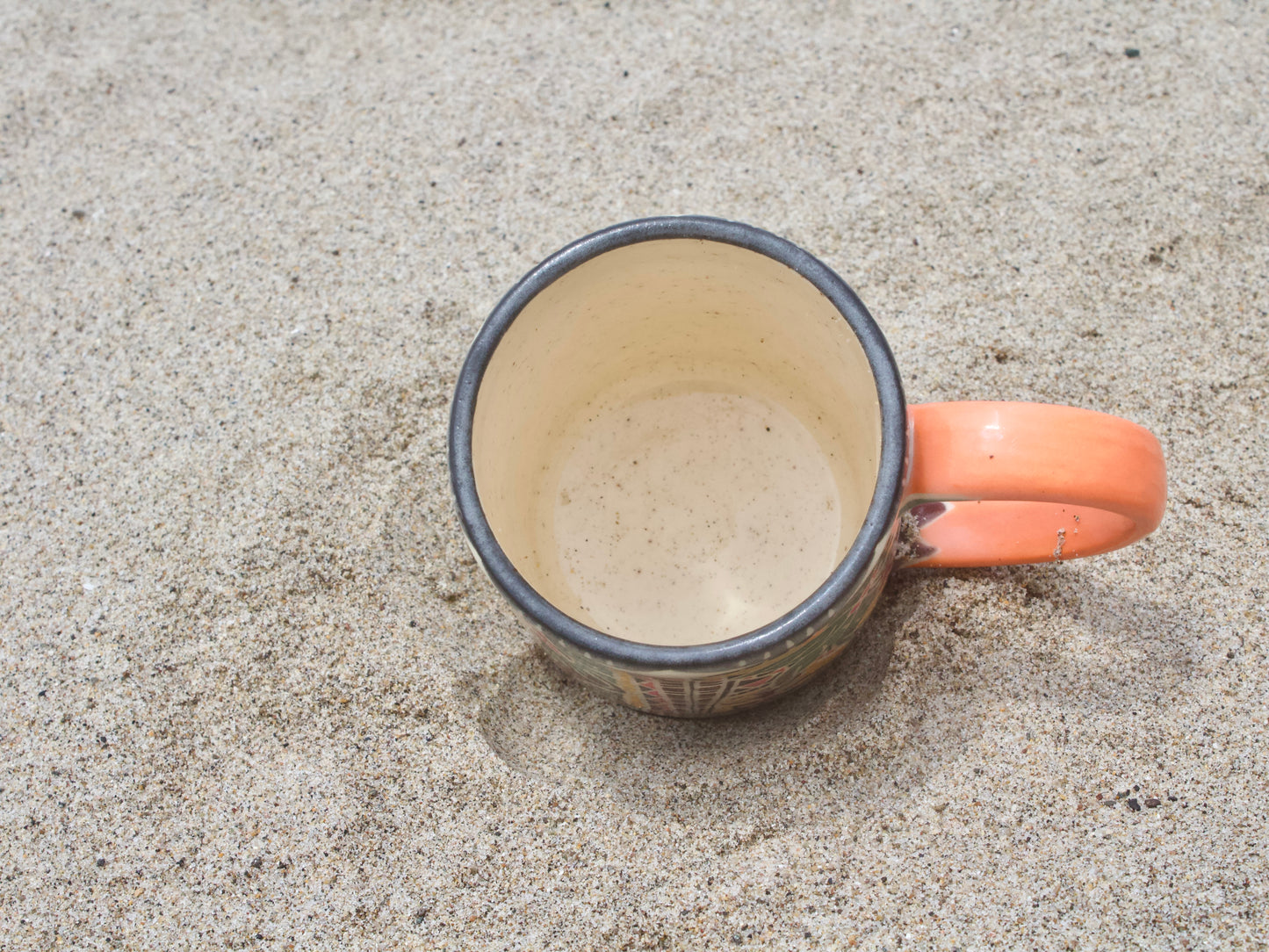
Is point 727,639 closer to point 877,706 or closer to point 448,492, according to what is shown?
point 877,706

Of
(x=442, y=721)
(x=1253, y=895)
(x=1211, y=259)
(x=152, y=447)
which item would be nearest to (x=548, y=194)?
(x=152, y=447)

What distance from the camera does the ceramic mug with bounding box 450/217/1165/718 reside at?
81 cm

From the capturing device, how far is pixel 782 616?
2.83 feet

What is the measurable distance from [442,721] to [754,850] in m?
0.32

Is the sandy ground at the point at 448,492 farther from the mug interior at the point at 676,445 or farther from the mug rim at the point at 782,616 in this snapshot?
the mug rim at the point at 782,616

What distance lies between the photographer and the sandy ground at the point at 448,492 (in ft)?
3.16

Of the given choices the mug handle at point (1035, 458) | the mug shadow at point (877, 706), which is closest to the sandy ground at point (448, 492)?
the mug shadow at point (877, 706)

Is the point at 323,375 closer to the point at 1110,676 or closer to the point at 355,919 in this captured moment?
the point at 355,919

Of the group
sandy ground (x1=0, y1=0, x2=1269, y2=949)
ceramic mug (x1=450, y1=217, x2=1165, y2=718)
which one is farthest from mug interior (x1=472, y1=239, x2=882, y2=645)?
sandy ground (x1=0, y1=0, x2=1269, y2=949)

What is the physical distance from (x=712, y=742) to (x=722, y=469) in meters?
0.31

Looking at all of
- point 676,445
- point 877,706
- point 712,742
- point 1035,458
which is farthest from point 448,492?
point 1035,458

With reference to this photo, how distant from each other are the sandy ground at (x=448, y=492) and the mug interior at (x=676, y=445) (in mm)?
103

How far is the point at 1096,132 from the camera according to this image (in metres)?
1.33

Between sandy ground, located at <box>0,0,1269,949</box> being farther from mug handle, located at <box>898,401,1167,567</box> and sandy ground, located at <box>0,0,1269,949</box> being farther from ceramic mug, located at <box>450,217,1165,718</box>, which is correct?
mug handle, located at <box>898,401,1167,567</box>
